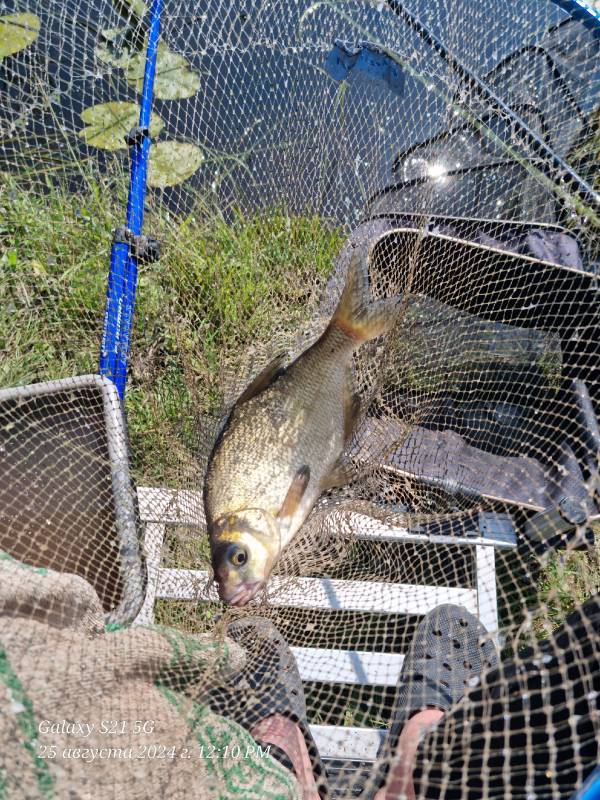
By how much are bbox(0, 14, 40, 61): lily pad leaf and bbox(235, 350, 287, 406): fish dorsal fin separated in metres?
2.73

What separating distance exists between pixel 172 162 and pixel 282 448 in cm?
214

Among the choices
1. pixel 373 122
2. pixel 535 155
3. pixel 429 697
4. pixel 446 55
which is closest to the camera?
pixel 429 697

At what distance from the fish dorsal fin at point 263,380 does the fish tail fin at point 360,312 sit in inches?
8.0

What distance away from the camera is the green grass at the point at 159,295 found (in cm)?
244

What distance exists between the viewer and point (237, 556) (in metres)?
1.62

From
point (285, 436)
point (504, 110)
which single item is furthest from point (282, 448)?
point (504, 110)

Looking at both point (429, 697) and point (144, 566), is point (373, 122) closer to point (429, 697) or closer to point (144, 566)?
point (144, 566)

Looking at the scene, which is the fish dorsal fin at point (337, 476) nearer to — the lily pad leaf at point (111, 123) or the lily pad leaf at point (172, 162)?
the lily pad leaf at point (172, 162)

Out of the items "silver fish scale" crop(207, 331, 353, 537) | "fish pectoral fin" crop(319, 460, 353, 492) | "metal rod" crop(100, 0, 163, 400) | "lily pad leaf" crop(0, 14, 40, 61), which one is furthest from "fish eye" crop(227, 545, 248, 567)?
"lily pad leaf" crop(0, 14, 40, 61)

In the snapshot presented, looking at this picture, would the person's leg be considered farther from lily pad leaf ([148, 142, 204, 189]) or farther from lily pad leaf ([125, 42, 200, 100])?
lily pad leaf ([125, 42, 200, 100])

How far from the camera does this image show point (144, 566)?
6.07 feet

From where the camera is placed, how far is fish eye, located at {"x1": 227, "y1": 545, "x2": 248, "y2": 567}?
1614mm

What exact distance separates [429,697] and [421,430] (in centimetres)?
85

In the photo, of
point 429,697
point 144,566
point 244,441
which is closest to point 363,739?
point 429,697
